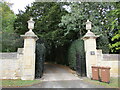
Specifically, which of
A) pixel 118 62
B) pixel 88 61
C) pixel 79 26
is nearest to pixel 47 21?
pixel 79 26

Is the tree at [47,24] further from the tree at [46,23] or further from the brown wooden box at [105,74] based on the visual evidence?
the brown wooden box at [105,74]

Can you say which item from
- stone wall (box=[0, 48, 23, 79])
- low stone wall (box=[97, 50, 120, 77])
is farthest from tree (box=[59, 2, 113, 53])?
stone wall (box=[0, 48, 23, 79])

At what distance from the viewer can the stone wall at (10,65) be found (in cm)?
652

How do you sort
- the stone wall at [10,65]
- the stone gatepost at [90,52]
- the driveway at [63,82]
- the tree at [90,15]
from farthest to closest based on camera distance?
the tree at [90,15]
the stone gatepost at [90,52]
the stone wall at [10,65]
the driveway at [63,82]

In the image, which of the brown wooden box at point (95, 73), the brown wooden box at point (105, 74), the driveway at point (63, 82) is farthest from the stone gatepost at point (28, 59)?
the brown wooden box at point (105, 74)

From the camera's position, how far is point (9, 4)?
12.1 m

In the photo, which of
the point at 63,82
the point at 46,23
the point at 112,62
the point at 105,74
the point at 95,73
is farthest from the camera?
the point at 46,23

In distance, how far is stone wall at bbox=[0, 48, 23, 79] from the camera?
6.52 m

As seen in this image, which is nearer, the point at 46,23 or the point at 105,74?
the point at 105,74

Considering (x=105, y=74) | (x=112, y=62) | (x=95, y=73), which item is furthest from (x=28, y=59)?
(x=112, y=62)

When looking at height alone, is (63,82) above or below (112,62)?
below

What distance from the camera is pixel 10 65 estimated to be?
6.59 meters

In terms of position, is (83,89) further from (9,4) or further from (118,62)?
(9,4)

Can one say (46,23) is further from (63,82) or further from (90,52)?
(63,82)
